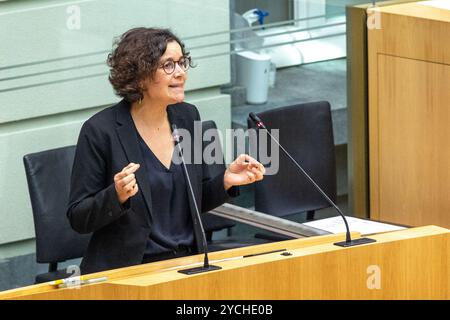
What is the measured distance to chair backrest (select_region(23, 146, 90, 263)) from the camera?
15.0 ft

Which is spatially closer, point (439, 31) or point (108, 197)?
point (108, 197)

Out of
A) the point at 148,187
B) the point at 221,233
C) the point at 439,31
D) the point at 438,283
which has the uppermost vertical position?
the point at 439,31

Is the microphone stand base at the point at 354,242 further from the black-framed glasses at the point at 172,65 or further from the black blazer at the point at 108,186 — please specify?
the black-framed glasses at the point at 172,65

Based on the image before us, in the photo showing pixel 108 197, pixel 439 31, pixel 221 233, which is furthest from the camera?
pixel 221 233

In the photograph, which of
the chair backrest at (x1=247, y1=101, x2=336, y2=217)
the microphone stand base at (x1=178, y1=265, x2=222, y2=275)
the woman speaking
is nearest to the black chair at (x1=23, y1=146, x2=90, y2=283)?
the woman speaking

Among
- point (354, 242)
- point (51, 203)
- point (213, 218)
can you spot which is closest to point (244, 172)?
point (354, 242)

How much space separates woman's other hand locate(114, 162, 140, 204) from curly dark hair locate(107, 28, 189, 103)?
1.52ft

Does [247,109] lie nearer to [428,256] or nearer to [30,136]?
[30,136]

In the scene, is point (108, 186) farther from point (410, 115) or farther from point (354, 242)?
point (410, 115)

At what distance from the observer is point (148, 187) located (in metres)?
3.92

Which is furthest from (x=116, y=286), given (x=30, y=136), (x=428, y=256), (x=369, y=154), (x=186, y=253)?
(x=369, y=154)

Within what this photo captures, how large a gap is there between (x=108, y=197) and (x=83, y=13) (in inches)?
60.8

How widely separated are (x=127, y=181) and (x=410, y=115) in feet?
6.01

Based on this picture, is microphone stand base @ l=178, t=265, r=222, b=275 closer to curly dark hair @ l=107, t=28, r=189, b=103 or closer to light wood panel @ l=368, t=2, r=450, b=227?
curly dark hair @ l=107, t=28, r=189, b=103
